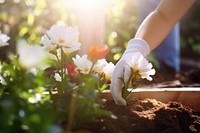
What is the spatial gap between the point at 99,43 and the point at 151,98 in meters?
1.63

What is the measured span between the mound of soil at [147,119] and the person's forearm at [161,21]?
338mm

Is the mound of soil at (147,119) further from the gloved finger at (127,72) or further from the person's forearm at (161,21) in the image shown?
the person's forearm at (161,21)

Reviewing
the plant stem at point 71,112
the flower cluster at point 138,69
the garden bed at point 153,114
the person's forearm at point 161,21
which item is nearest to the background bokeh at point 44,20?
the person's forearm at point 161,21

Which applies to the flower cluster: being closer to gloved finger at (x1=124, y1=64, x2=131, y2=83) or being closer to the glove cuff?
gloved finger at (x1=124, y1=64, x2=131, y2=83)

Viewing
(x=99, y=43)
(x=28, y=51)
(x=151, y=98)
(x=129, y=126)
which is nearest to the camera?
(x=28, y=51)

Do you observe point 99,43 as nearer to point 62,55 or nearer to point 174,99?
point 174,99

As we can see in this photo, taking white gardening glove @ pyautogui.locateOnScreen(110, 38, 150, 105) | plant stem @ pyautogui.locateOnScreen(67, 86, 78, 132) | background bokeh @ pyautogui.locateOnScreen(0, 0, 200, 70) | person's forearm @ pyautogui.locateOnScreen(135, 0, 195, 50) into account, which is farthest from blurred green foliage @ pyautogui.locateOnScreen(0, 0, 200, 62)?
plant stem @ pyautogui.locateOnScreen(67, 86, 78, 132)

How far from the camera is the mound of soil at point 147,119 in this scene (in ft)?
4.04

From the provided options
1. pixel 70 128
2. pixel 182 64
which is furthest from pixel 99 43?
pixel 182 64

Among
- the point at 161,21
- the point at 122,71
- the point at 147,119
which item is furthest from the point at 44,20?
the point at 147,119

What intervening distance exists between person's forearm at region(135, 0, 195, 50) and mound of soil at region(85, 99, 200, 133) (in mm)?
338

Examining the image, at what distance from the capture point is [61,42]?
4.47 ft

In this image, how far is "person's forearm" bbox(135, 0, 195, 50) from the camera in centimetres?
190

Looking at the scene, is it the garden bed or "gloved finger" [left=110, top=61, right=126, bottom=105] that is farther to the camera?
"gloved finger" [left=110, top=61, right=126, bottom=105]
